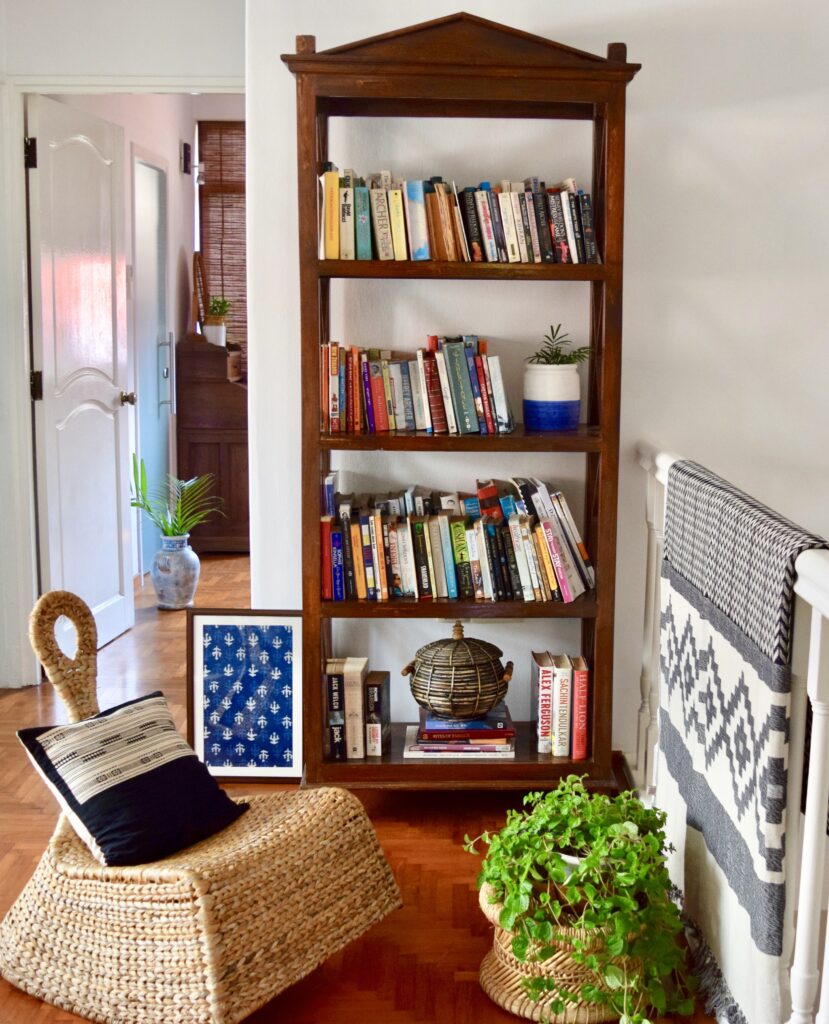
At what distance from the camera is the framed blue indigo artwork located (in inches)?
123

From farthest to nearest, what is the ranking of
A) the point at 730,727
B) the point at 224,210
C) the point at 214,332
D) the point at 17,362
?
the point at 224,210
the point at 214,332
the point at 17,362
the point at 730,727

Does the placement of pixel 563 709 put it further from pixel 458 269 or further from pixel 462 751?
pixel 458 269

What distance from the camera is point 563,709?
9.50ft

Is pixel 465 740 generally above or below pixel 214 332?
below

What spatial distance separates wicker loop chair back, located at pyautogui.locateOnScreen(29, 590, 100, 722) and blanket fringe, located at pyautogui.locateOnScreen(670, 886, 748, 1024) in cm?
120

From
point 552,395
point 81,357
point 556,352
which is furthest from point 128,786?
point 81,357

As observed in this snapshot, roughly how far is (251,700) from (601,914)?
1.38 m

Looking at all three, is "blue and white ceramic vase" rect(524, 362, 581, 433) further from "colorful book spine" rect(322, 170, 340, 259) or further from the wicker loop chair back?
the wicker loop chair back

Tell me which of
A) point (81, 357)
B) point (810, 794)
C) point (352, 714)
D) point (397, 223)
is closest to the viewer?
point (810, 794)

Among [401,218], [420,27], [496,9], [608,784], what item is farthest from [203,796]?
[496,9]

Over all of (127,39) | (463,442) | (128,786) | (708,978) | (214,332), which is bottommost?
(708,978)

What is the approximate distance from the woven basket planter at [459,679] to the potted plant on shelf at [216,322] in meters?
3.64

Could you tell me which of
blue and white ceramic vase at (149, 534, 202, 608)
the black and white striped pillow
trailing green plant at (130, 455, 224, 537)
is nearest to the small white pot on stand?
trailing green plant at (130, 455, 224, 537)

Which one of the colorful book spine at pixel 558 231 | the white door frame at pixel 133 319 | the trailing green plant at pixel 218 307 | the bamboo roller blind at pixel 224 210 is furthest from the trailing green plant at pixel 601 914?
the bamboo roller blind at pixel 224 210
